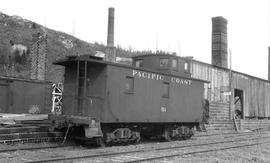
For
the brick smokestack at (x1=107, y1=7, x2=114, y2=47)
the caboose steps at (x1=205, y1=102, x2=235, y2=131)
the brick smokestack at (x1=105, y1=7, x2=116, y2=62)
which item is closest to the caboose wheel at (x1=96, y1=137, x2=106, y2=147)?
the caboose steps at (x1=205, y1=102, x2=235, y2=131)

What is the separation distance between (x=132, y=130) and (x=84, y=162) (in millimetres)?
5470

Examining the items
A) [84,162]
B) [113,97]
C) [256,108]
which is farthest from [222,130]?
[84,162]

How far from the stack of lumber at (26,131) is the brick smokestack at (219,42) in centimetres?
2395

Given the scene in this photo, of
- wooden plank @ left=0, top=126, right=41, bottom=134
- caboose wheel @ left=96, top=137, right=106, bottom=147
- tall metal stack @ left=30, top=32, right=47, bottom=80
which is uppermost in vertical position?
tall metal stack @ left=30, top=32, right=47, bottom=80

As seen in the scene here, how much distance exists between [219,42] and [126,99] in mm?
23488

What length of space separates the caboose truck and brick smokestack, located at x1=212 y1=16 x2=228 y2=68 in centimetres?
1837

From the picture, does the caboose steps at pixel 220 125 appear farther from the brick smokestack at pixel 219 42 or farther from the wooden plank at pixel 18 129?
the wooden plank at pixel 18 129

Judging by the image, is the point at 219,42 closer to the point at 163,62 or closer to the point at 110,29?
the point at 110,29

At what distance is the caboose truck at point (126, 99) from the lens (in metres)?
12.7

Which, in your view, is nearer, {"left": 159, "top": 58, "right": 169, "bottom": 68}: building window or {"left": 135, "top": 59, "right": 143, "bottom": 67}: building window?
{"left": 159, "top": 58, "right": 169, "bottom": 68}: building window

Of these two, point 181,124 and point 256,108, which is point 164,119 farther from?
point 256,108

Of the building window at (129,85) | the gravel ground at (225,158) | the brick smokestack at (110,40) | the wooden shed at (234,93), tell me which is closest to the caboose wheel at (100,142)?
the building window at (129,85)

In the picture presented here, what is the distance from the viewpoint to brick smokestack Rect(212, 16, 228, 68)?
34.3m

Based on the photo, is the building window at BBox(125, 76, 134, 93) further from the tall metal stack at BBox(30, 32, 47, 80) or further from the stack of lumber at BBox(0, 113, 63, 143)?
the tall metal stack at BBox(30, 32, 47, 80)
